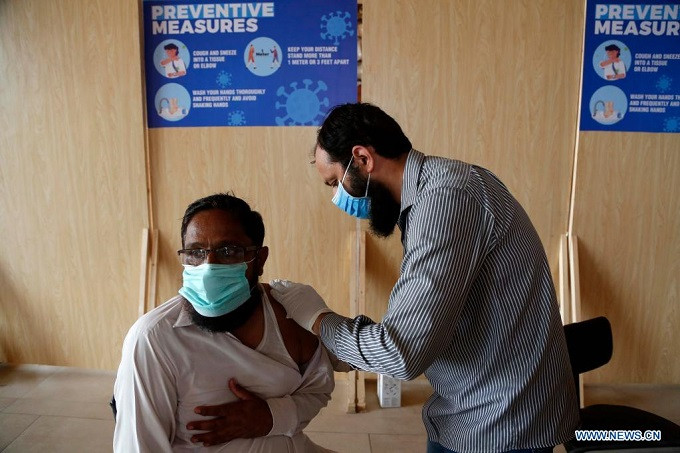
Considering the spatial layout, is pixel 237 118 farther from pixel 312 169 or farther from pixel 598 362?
pixel 598 362

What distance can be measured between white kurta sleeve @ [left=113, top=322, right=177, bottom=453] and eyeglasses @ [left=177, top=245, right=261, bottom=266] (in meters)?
0.23

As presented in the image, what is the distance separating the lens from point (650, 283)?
3.23 meters

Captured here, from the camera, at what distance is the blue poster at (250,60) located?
3053mm

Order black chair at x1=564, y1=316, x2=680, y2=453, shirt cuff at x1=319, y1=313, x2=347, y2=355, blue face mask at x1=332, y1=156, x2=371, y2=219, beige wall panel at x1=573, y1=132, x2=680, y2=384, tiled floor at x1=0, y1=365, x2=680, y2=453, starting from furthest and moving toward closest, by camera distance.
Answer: beige wall panel at x1=573, y1=132, x2=680, y2=384, tiled floor at x1=0, y1=365, x2=680, y2=453, black chair at x1=564, y1=316, x2=680, y2=453, blue face mask at x1=332, y1=156, x2=371, y2=219, shirt cuff at x1=319, y1=313, x2=347, y2=355

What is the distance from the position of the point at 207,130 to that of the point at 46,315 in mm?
1733

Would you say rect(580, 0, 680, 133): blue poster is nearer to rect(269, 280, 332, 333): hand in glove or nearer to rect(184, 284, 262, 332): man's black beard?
rect(269, 280, 332, 333): hand in glove

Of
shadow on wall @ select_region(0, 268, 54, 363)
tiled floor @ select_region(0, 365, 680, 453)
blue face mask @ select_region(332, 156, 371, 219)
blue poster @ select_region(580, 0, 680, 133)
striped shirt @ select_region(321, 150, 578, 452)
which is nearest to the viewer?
striped shirt @ select_region(321, 150, 578, 452)

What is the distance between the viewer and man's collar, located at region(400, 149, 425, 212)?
1330 millimetres

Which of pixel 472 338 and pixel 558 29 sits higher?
pixel 558 29

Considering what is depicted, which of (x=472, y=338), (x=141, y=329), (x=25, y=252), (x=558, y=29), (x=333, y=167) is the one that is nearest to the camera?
(x=472, y=338)

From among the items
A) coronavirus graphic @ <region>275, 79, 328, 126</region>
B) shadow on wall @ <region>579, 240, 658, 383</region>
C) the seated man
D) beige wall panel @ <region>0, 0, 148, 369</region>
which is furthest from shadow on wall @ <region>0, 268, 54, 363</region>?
shadow on wall @ <region>579, 240, 658, 383</region>

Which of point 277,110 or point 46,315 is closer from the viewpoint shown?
point 277,110

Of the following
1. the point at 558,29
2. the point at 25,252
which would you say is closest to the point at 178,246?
the point at 25,252

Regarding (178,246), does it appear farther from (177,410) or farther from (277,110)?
(177,410)
